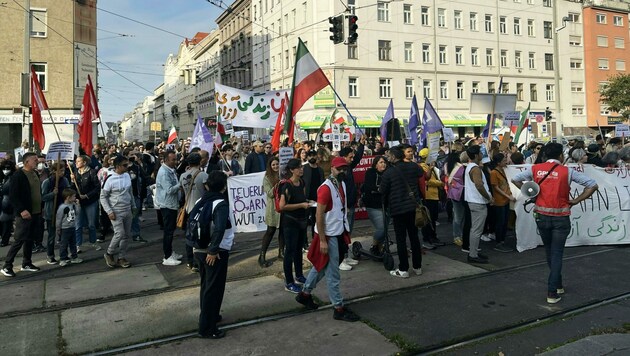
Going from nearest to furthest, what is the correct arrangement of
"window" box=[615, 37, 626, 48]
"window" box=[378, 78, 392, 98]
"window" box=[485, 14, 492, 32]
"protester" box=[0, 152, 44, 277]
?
"protester" box=[0, 152, 44, 277] < "window" box=[378, 78, 392, 98] < "window" box=[485, 14, 492, 32] < "window" box=[615, 37, 626, 48]

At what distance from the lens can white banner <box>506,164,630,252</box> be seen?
335 inches

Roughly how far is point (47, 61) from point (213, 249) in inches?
1162

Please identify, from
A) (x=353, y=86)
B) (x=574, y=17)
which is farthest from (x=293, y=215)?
(x=574, y=17)

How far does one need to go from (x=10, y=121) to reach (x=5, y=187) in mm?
22309

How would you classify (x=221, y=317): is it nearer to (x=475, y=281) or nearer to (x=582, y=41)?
(x=475, y=281)

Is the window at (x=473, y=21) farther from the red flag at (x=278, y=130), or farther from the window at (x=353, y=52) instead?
the red flag at (x=278, y=130)

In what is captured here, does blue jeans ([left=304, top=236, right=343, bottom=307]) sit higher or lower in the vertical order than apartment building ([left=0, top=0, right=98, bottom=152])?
lower

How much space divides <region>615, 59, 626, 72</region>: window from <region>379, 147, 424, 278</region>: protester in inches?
2248

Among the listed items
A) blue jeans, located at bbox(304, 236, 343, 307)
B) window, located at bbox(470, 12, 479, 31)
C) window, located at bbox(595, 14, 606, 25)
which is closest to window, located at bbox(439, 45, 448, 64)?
window, located at bbox(470, 12, 479, 31)

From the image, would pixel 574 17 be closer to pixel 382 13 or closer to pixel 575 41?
pixel 575 41

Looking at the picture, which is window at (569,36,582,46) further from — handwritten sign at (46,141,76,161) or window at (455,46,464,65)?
handwritten sign at (46,141,76,161)

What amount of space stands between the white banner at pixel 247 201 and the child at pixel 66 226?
110 inches

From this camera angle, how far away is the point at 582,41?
5103cm

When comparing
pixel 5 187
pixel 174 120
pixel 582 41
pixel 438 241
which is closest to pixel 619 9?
Result: pixel 582 41
